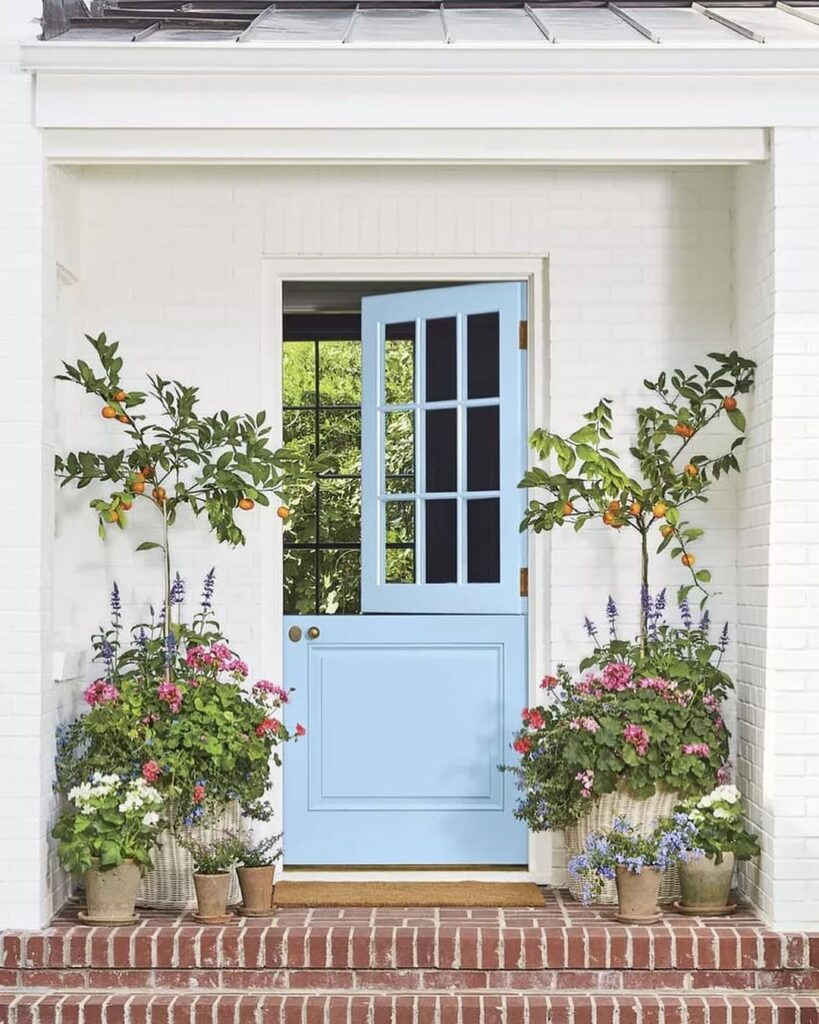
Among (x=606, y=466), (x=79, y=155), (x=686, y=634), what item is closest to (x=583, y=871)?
(x=686, y=634)

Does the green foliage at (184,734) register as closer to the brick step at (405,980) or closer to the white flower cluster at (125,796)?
the white flower cluster at (125,796)

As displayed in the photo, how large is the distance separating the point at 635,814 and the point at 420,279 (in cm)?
209

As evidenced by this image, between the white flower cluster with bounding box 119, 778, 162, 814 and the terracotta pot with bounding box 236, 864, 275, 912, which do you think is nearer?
the white flower cluster with bounding box 119, 778, 162, 814

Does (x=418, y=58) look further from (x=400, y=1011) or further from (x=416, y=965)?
(x=400, y=1011)

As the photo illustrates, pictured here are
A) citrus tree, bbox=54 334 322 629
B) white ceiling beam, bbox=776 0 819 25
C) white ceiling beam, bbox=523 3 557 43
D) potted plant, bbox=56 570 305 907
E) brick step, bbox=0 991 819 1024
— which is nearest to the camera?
brick step, bbox=0 991 819 1024

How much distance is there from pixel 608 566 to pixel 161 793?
5.79ft

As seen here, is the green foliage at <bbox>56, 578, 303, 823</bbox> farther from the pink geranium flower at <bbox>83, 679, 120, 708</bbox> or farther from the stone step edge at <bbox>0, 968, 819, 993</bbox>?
the stone step edge at <bbox>0, 968, 819, 993</bbox>

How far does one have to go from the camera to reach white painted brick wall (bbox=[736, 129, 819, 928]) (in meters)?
4.45

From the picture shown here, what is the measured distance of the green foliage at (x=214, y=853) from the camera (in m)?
4.66

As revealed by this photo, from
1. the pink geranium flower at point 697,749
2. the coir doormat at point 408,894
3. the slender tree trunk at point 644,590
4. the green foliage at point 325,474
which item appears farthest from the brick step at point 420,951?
the green foliage at point 325,474

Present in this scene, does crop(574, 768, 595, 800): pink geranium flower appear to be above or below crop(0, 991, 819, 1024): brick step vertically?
above

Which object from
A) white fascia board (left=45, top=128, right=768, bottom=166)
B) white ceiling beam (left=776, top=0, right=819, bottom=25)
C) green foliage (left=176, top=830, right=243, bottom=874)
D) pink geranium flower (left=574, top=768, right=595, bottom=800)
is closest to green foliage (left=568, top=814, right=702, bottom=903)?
pink geranium flower (left=574, top=768, right=595, bottom=800)

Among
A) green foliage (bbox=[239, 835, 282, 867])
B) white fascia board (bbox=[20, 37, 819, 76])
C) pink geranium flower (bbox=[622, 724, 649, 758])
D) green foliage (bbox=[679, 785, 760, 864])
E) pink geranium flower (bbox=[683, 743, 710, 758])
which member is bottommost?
green foliage (bbox=[239, 835, 282, 867])

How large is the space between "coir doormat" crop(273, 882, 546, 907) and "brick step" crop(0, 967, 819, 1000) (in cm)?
49
